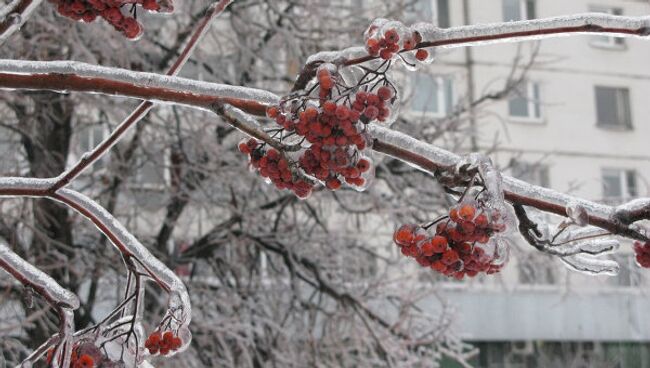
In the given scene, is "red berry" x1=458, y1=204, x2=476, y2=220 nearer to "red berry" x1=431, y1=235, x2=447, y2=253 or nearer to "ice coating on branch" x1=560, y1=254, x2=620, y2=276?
"red berry" x1=431, y1=235, x2=447, y2=253

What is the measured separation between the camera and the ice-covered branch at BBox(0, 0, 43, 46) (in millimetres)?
1963

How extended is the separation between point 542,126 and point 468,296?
3.94m

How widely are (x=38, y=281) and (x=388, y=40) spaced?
95 centimetres

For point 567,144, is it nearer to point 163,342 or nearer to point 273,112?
point 163,342

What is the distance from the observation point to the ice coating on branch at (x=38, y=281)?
200 cm

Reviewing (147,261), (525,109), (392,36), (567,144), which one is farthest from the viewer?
(567,144)

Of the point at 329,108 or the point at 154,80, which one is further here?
the point at 154,80

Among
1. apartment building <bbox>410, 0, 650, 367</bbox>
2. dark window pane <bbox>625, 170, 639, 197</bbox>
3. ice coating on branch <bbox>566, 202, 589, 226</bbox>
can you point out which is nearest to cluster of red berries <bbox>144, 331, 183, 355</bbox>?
ice coating on branch <bbox>566, 202, 589, 226</bbox>

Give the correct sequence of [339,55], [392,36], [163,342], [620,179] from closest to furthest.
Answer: [392,36] < [339,55] < [163,342] < [620,179]

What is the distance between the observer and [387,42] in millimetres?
1667

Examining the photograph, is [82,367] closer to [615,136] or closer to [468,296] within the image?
[468,296]

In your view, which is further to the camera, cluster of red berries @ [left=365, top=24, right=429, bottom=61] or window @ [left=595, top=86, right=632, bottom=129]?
window @ [left=595, top=86, right=632, bottom=129]

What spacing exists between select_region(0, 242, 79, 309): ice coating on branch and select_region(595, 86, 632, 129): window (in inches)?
741

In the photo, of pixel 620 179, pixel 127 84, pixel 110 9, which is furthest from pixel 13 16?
pixel 620 179
